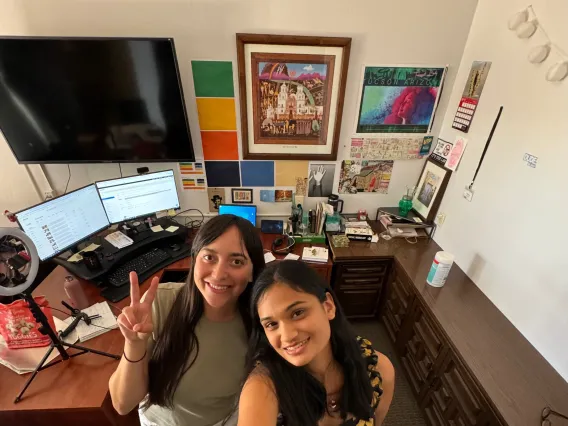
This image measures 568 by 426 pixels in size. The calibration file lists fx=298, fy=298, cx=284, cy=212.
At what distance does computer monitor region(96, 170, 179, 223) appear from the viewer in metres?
1.87

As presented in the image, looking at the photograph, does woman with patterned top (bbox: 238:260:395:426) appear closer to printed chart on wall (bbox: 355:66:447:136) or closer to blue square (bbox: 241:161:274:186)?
blue square (bbox: 241:161:274:186)

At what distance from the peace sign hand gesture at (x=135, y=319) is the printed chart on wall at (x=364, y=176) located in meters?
1.67

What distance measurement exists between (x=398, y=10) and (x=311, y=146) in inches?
37.3

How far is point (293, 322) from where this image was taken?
83 cm

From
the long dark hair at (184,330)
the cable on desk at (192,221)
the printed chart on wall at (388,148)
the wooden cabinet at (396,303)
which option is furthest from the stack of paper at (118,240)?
the wooden cabinet at (396,303)

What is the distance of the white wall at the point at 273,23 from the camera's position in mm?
1677

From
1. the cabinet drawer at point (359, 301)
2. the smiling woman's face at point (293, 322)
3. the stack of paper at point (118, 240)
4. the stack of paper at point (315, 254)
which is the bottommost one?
the cabinet drawer at point (359, 301)

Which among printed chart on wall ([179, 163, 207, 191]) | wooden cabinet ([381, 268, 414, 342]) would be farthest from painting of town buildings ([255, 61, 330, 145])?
wooden cabinet ([381, 268, 414, 342])

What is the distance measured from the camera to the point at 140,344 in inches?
38.7

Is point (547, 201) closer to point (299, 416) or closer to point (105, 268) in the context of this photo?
point (299, 416)

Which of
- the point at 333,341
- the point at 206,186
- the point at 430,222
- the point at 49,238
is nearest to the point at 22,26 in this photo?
the point at 49,238

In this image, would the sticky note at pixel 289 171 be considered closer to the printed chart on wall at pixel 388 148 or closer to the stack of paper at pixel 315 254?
the printed chart on wall at pixel 388 148

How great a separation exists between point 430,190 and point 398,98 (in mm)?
698

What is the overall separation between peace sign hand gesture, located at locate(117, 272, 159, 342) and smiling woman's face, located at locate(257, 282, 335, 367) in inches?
16.0
